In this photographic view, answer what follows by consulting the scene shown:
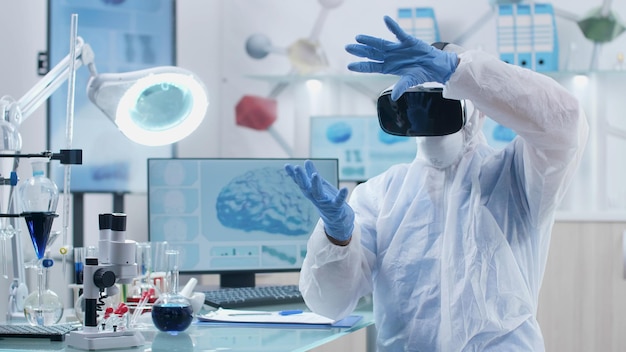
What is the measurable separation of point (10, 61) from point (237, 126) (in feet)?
3.81

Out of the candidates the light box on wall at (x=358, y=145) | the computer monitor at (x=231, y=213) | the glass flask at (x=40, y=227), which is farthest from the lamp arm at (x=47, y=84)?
the light box on wall at (x=358, y=145)

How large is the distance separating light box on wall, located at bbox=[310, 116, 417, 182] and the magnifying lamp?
188cm

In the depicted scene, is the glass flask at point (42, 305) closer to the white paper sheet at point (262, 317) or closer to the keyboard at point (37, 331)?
the keyboard at point (37, 331)

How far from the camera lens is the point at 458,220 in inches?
86.5

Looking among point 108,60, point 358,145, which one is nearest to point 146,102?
point 108,60

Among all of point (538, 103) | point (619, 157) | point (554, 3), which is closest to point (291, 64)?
point (554, 3)

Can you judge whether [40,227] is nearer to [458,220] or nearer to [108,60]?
[458,220]

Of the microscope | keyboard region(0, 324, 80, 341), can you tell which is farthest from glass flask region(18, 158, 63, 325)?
the microscope

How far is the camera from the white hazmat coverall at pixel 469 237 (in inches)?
77.9

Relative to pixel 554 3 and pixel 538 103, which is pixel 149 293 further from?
pixel 554 3

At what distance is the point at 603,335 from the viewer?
12.1ft

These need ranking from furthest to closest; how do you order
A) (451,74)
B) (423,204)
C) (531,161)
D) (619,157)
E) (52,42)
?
(619,157) → (52,42) → (423,204) → (531,161) → (451,74)

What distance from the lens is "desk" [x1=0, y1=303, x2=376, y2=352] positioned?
1808 millimetres

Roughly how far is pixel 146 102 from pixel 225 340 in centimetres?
61
